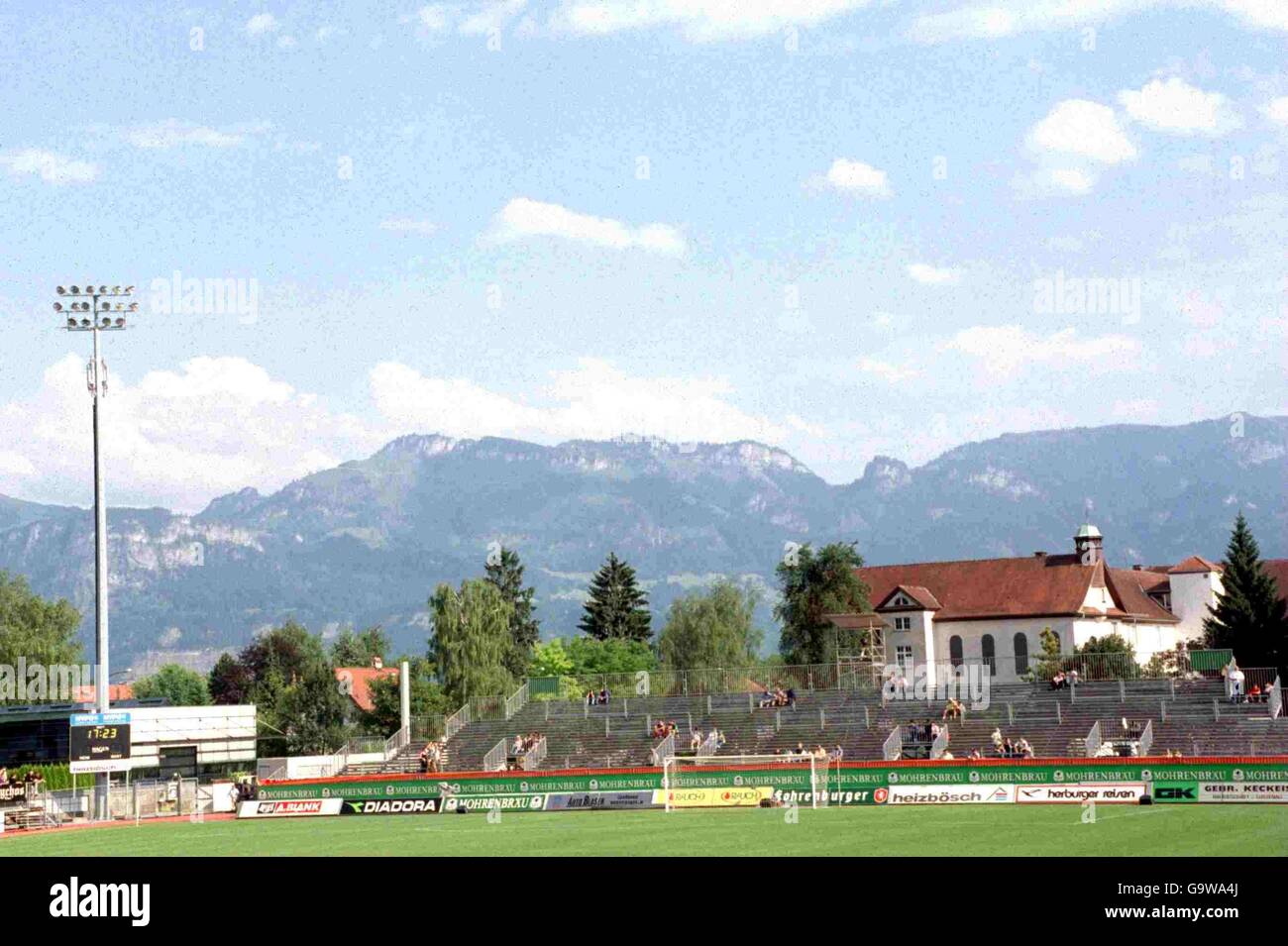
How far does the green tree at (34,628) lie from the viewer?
11256cm

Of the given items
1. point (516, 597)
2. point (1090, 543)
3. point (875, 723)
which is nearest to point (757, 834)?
point (875, 723)

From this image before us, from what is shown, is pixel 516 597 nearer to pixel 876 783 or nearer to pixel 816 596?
pixel 816 596

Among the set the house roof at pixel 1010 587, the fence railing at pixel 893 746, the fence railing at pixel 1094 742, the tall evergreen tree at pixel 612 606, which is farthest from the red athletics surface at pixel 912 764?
the tall evergreen tree at pixel 612 606

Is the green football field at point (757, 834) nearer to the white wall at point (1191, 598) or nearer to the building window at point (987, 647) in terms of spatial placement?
the building window at point (987, 647)

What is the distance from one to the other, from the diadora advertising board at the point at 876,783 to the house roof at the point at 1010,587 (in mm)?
65613

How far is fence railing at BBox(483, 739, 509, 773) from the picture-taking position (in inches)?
2552

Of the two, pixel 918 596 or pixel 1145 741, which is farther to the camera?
pixel 918 596

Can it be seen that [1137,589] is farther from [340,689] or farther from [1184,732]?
[1184,732]

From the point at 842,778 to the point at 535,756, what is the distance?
20816mm

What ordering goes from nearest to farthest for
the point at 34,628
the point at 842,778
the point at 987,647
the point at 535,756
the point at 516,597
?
the point at 842,778 < the point at 535,756 < the point at 34,628 < the point at 987,647 < the point at 516,597

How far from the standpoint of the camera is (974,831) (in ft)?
108

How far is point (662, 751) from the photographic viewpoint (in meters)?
61.6
